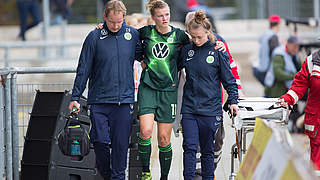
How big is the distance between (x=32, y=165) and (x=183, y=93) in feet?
5.74

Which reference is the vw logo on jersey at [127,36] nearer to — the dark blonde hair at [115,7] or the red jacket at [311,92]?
the dark blonde hair at [115,7]

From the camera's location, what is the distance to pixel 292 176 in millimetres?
4102

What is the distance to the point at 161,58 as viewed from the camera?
7.03 m

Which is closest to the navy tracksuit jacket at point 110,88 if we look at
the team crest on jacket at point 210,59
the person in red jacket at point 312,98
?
the team crest on jacket at point 210,59

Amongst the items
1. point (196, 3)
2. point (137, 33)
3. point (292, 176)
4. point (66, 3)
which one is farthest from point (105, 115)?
point (66, 3)

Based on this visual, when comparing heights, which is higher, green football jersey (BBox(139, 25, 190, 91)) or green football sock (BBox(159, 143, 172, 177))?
green football jersey (BBox(139, 25, 190, 91))

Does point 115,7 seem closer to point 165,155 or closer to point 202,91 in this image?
point 202,91

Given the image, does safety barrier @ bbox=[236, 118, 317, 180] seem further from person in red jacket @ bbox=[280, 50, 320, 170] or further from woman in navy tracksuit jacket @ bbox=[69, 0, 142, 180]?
woman in navy tracksuit jacket @ bbox=[69, 0, 142, 180]

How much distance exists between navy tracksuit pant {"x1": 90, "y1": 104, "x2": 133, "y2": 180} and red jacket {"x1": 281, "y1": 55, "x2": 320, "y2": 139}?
157cm

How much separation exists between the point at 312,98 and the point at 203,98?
1.05 m

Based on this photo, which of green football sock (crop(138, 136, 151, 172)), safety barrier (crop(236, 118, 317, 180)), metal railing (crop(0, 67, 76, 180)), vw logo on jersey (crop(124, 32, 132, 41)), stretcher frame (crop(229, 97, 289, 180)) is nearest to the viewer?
safety barrier (crop(236, 118, 317, 180))

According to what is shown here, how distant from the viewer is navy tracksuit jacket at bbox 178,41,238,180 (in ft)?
22.9

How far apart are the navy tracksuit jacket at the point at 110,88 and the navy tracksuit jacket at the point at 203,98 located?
22.0 inches

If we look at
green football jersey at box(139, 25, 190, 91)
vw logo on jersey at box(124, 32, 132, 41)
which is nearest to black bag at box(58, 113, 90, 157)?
green football jersey at box(139, 25, 190, 91)
